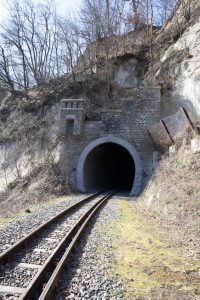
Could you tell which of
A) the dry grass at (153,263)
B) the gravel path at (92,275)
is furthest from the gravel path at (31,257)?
the dry grass at (153,263)

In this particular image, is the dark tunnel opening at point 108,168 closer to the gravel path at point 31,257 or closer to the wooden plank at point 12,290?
the gravel path at point 31,257

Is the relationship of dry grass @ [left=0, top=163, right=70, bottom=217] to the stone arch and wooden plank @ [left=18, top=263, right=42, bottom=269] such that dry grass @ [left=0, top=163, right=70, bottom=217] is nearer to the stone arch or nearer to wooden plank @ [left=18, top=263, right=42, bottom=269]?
the stone arch

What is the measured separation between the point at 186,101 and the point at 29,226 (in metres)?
12.9

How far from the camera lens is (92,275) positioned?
5.09m

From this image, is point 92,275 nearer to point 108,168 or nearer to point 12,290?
point 12,290

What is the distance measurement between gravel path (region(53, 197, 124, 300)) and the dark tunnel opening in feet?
39.1

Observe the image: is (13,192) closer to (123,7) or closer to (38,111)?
(38,111)

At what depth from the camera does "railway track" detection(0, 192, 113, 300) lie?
4230mm

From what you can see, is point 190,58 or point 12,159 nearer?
point 190,58

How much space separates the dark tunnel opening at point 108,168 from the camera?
20312 mm

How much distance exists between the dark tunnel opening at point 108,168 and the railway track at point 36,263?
11.5 m

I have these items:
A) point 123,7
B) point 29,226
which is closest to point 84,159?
point 29,226

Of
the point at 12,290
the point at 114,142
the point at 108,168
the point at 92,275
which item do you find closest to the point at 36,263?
the point at 92,275

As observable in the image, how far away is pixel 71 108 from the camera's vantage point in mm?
19328
